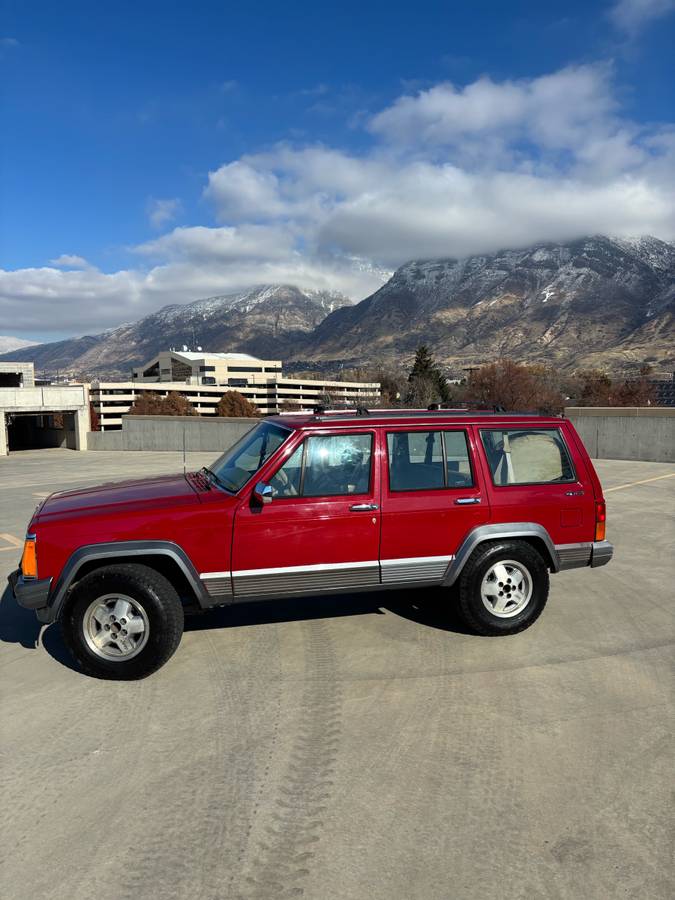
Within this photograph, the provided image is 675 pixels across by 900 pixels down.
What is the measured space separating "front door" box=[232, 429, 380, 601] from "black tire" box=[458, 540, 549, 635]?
81 cm

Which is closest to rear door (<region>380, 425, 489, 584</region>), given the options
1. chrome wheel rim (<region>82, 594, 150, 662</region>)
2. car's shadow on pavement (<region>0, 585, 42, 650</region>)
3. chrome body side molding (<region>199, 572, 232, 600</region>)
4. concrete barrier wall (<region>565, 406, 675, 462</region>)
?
chrome body side molding (<region>199, 572, 232, 600</region>)

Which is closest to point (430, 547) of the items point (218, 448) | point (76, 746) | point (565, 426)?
point (565, 426)

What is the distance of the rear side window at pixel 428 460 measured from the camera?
16.2 ft

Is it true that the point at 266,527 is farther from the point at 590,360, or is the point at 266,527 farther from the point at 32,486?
the point at 590,360

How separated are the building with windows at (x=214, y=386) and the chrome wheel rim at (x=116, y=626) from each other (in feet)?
409

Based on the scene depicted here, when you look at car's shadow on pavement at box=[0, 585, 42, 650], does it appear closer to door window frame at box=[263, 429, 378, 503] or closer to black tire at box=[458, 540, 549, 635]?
door window frame at box=[263, 429, 378, 503]

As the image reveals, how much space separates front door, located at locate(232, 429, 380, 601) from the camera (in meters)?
4.53

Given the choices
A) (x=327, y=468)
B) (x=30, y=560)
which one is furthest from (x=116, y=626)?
(x=327, y=468)

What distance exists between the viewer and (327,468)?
4797 millimetres

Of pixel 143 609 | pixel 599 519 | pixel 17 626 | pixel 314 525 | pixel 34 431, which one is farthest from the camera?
pixel 34 431

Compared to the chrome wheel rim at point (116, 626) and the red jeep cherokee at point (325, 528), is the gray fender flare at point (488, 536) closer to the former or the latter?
the red jeep cherokee at point (325, 528)

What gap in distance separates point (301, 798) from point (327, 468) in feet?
7.71

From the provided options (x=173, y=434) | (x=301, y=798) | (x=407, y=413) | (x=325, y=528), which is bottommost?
(x=301, y=798)

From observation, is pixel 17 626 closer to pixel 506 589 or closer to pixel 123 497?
pixel 123 497
